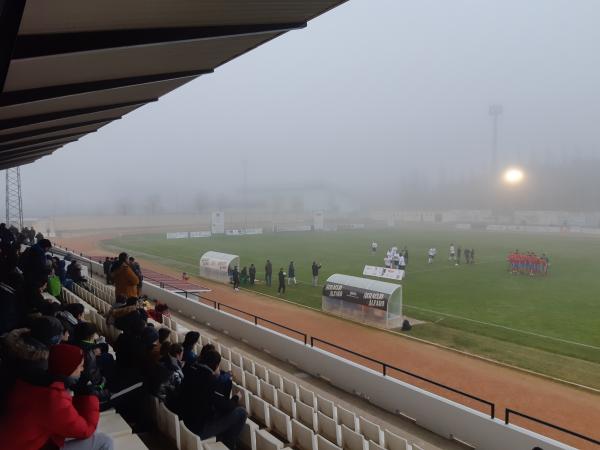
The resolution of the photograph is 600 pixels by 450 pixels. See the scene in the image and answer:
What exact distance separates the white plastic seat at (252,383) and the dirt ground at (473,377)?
17.5ft

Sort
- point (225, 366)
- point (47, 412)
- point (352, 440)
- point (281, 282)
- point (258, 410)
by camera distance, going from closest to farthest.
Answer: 1. point (47, 412)
2. point (352, 440)
3. point (258, 410)
4. point (225, 366)
5. point (281, 282)

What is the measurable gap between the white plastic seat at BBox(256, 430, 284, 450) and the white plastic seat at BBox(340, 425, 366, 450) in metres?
1.24

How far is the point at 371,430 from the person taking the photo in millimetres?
5934

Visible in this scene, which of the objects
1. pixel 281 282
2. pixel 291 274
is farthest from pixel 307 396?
pixel 291 274

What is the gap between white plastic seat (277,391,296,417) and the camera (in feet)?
21.3

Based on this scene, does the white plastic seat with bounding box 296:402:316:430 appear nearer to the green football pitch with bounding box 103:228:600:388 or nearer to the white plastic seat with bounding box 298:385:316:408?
the white plastic seat with bounding box 298:385:316:408

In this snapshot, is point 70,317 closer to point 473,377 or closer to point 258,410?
point 258,410

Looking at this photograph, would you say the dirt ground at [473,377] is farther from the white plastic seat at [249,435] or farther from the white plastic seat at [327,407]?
the white plastic seat at [249,435]

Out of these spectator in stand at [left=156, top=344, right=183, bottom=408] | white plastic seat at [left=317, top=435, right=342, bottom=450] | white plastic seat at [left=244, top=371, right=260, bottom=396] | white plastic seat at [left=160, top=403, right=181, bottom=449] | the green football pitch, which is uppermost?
spectator in stand at [left=156, top=344, right=183, bottom=408]

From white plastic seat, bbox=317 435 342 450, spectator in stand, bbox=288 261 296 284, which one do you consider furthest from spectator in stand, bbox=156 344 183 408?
spectator in stand, bbox=288 261 296 284

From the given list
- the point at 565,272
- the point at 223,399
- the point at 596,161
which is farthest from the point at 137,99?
the point at 596,161

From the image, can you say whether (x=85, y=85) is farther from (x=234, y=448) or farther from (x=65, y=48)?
(x=234, y=448)

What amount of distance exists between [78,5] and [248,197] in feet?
569

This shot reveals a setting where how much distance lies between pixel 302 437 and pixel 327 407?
4.68 feet
